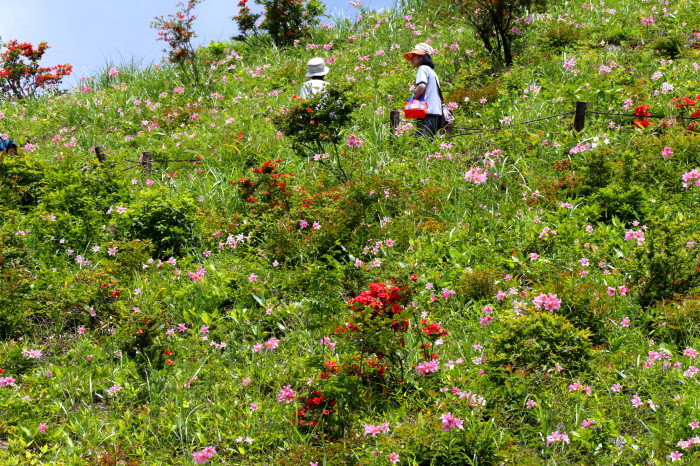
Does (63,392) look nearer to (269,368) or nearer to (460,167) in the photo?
(269,368)

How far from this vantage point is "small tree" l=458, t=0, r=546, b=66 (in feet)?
33.0

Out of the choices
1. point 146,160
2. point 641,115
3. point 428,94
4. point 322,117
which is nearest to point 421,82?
point 428,94

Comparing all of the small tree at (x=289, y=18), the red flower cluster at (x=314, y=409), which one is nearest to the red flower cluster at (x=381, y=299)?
the red flower cluster at (x=314, y=409)

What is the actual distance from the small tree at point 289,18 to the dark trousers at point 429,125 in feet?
21.0

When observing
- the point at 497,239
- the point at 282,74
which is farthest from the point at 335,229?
the point at 282,74

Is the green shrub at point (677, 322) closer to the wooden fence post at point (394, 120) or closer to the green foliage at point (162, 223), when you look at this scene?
the wooden fence post at point (394, 120)

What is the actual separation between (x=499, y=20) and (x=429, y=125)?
3080mm

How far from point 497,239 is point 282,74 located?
6853 mm

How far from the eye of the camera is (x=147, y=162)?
8.77m

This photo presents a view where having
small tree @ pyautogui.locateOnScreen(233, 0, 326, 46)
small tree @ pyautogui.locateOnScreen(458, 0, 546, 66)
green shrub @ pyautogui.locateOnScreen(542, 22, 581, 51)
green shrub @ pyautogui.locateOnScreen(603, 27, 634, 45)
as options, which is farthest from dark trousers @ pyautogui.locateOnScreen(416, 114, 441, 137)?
small tree @ pyautogui.locateOnScreen(233, 0, 326, 46)

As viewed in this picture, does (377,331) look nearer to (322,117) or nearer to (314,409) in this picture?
(314,409)

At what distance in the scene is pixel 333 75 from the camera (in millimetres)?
11039

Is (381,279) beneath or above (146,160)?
beneath

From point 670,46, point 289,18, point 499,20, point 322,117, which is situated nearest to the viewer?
point 322,117
